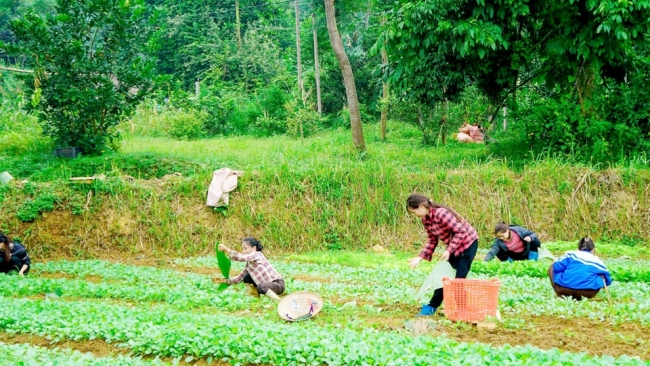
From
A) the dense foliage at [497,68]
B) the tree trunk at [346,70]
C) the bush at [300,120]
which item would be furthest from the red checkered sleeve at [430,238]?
the bush at [300,120]

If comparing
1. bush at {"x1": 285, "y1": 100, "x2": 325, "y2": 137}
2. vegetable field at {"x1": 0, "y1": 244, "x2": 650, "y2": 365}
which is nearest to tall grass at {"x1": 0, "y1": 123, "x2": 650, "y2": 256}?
vegetable field at {"x1": 0, "y1": 244, "x2": 650, "y2": 365}

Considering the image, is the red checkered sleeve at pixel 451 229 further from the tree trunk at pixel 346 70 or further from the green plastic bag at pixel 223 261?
the tree trunk at pixel 346 70

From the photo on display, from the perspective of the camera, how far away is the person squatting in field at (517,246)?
44.2ft

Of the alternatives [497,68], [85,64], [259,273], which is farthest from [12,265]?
[497,68]

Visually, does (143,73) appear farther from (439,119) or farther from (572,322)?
(572,322)

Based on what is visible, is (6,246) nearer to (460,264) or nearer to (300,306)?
(300,306)

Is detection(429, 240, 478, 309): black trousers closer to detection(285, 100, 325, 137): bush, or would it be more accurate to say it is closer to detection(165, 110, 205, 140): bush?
detection(285, 100, 325, 137): bush

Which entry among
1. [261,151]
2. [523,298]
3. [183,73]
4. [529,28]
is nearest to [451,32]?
[529,28]

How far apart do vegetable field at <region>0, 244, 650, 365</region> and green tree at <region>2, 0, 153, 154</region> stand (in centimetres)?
946

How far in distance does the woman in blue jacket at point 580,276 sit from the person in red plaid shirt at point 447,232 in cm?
175

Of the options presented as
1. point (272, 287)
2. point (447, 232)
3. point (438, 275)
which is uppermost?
point (447, 232)

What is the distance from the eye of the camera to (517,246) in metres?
13.7

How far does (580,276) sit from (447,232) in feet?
7.32

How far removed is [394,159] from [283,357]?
52.1ft
